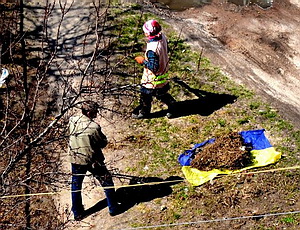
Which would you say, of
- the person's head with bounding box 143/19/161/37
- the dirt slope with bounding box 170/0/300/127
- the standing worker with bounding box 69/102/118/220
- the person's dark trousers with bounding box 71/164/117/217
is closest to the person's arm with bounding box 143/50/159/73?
the person's head with bounding box 143/19/161/37

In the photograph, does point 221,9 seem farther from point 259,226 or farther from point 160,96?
point 259,226

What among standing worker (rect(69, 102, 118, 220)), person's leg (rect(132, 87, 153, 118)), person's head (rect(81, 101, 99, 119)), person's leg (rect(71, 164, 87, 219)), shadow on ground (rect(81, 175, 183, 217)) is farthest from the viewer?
person's leg (rect(132, 87, 153, 118))

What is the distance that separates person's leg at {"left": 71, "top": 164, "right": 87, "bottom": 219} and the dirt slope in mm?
4082

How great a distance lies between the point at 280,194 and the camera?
7445 mm

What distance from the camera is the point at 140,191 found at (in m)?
7.82

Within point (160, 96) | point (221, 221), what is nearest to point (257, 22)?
point (160, 96)

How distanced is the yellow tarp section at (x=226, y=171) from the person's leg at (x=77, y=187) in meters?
1.70

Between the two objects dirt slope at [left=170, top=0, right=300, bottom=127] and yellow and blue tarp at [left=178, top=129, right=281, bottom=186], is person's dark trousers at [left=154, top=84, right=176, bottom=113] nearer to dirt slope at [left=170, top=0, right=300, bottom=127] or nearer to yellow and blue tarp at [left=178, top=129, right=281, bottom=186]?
yellow and blue tarp at [left=178, top=129, right=281, bottom=186]

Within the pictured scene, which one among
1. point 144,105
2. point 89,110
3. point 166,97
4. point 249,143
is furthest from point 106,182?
point 249,143

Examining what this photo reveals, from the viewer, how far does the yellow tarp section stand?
769 centimetres

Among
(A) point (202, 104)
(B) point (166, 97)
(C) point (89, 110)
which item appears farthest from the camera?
(A) point (202, 104)

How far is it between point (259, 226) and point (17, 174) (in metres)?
3.96

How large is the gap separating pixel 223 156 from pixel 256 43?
180 inches

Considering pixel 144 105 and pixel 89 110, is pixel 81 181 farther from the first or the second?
pixel 144 105
